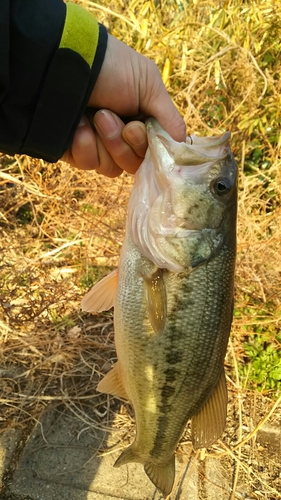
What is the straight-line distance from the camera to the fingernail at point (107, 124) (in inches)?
66.9

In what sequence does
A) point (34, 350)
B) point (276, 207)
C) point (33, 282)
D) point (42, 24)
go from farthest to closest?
point (276, 207) < point (33, 282) < point (34, 350) < point (42, 24)

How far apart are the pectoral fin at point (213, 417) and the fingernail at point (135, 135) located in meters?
1.04

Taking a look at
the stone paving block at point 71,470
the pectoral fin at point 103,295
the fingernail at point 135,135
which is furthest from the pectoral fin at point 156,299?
the stone paving block at point 71,470

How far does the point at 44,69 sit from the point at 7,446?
83.1 inches

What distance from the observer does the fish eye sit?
5.43 feet

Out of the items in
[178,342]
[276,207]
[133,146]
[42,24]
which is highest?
[42,24]

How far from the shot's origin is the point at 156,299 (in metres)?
1.61

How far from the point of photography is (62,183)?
150 inches

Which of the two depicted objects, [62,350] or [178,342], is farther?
[62,350]

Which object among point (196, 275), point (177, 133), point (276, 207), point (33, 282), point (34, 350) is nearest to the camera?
point (196, 275)

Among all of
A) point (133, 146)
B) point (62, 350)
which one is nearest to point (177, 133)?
point (133, 146)

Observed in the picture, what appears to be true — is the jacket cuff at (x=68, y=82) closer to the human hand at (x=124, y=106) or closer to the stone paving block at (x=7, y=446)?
the human hand at (x=124, y=106)

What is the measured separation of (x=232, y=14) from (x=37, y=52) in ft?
8.86

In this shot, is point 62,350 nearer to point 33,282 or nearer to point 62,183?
point 33,282
